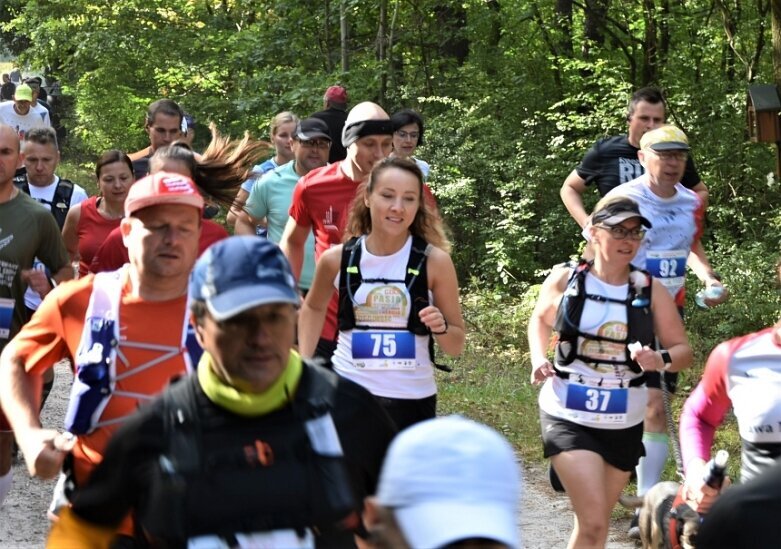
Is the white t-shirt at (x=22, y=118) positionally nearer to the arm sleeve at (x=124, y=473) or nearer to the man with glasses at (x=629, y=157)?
the man with glasses at (x=629, y=157)

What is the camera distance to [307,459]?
3102 millimetres

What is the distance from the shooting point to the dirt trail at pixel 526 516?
778 cm

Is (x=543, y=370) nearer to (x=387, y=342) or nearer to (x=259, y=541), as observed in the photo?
(x=387, y=342)

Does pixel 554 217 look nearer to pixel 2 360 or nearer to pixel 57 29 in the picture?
pixel 57 29

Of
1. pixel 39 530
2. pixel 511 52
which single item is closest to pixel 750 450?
pixel 39 530

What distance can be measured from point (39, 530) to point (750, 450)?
4.34 m

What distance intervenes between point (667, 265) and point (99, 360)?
4827 mm

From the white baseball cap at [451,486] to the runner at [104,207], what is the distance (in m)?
6.07

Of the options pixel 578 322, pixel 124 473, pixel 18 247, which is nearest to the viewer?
pixel 124 473

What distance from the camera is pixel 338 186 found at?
→ 7.82 meters

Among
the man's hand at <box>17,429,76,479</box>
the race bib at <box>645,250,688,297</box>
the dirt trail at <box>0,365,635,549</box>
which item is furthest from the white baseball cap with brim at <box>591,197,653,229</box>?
the man's hand at <box>17,429,76,479</box>

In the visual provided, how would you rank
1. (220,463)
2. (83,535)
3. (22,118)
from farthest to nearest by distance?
(22,118), (83,535), (220,463)

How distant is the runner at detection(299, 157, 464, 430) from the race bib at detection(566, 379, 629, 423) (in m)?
0.58

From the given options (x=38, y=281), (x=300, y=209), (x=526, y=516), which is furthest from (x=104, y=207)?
(x=526, y=516)
